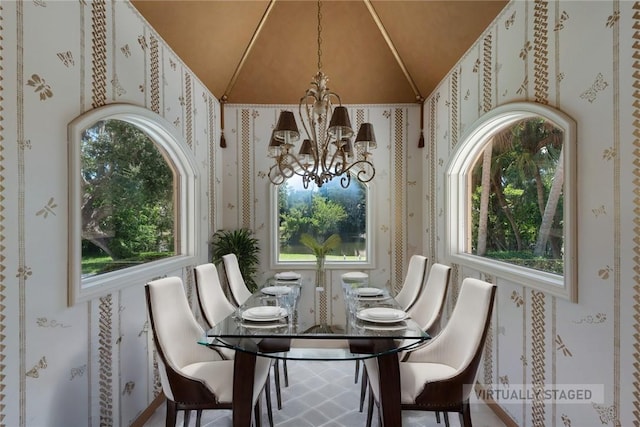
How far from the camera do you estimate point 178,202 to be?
11.4 feet

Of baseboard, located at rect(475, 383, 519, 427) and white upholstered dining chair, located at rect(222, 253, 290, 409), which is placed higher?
white upholstered dining chair, located at rect(222, 253, 290, 409)

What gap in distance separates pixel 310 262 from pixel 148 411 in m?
2.31

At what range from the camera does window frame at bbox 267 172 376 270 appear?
4297 millimetres

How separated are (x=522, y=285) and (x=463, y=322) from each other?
1.67 ft

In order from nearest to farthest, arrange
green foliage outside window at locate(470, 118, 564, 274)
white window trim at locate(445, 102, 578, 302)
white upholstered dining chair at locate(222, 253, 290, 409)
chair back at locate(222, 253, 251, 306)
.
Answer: white window trim at locate(445, 102, 578, 302), green foliage outside window at locate(470, 118, 564, 274), white upholstered dining chair at locate(222, 253, 290, 409), chair back at locate(222, 253, 251, 306)

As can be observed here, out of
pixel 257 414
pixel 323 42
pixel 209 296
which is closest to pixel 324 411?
pixel 257 414

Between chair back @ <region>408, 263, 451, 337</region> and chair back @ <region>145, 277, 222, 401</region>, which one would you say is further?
chair back @ <region>408, 263, 451, 337</region>

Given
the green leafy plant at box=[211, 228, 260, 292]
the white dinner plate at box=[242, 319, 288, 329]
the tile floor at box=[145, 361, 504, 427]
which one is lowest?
the tile floor at box=[145, 361, 504, 427]

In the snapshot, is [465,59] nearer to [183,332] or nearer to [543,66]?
[543,66]

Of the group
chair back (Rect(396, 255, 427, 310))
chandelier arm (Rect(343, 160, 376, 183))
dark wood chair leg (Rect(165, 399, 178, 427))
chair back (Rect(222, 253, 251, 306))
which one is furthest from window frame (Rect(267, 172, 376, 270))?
dark wood chair leg (Rect(165, 399, 178, 427))

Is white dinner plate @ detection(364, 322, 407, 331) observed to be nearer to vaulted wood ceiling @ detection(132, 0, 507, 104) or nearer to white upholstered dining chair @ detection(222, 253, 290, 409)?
white upholstered dining chair @ detection(222, 253, 290, 409)

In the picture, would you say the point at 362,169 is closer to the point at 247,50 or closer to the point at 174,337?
the point at 174,337

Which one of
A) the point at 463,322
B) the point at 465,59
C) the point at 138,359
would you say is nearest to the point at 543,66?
the point at 465,59

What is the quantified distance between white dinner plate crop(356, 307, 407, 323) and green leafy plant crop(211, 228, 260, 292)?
2128 mm
